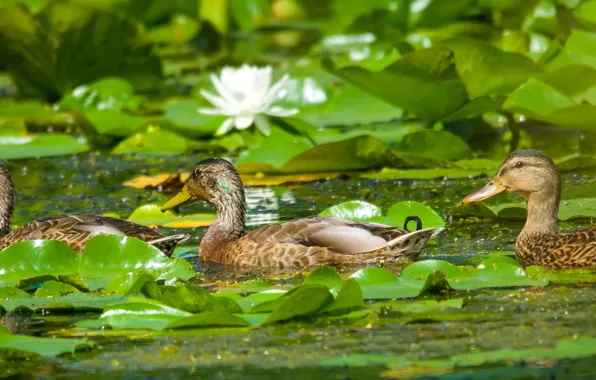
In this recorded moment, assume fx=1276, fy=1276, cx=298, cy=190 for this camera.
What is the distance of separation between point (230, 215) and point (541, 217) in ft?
7.50

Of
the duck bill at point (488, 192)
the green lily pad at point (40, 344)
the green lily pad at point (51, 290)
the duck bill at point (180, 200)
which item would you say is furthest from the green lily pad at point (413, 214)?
the green lily pad at point (40, 344)

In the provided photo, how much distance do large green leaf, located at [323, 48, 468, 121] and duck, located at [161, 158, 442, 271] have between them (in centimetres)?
165

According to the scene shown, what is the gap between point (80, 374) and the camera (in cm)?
568

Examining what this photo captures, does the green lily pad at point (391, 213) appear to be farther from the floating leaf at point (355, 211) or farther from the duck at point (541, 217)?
the duck at point (541, 217)

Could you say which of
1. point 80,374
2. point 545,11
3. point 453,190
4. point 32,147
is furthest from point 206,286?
point 545,11

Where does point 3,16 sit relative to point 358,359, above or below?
above

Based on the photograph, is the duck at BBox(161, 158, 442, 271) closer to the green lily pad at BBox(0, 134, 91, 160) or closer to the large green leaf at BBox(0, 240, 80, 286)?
the large green leaf at BBox(0, 240, 80, 286)

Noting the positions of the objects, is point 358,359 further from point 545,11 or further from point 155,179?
point 545,11

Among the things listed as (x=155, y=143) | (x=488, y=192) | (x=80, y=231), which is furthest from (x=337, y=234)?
(x=155, y=143)

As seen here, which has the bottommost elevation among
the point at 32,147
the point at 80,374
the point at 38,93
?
the point at 80,374

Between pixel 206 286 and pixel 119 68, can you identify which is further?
pixel 119 68

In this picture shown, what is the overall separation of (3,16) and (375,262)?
7.78m

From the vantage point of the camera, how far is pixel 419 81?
33.6 ft

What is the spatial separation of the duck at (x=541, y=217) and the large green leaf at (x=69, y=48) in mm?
7330
